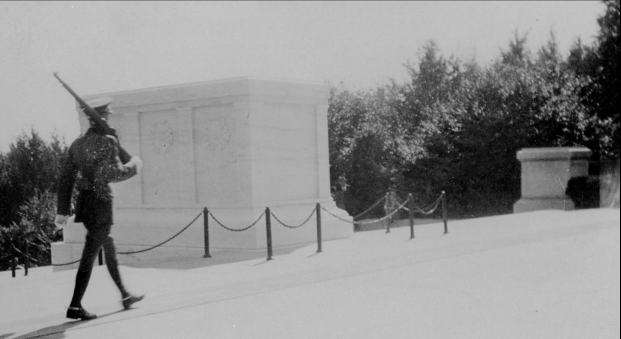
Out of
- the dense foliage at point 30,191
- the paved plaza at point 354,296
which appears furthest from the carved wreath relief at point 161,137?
the dense foliage at point 30,191

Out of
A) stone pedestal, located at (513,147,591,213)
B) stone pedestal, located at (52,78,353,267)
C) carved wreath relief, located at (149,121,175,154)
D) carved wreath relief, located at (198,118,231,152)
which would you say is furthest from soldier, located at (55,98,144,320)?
stone pedestal, located at (513,147,591,213)

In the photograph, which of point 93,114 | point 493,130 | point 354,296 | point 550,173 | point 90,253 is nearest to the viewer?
point 90,253

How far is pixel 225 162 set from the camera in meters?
12.0

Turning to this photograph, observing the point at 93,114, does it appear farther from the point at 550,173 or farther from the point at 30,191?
the point at 30,191

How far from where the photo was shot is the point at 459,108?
25.0 m

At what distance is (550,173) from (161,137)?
35.2ft

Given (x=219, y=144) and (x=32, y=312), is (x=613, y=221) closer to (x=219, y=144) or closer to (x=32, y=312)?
(x=219, y=144)

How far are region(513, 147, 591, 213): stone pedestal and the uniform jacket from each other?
1422cm

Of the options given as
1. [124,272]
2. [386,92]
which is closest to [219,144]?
[124,272]

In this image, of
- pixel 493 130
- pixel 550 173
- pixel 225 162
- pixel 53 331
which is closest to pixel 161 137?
pixel 225 162

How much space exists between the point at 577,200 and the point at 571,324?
13.8 meters

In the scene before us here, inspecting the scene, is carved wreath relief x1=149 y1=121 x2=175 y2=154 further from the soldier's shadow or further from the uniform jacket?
the soldier's shadow

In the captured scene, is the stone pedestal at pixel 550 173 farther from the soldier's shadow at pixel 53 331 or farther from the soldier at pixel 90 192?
the soldier's shadow at pixel 53 331

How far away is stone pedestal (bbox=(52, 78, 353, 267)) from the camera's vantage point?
11.8 meters
